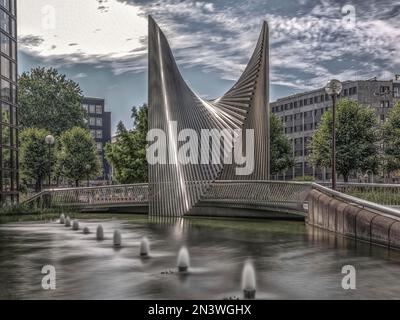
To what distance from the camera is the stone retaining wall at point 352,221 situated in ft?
50.4

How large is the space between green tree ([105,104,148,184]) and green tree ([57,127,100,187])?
16798 millimetres

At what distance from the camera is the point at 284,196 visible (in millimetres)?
27922

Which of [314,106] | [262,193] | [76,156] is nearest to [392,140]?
[262,193]

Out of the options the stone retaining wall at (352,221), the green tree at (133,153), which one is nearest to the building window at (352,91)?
the green tree at (133,153)

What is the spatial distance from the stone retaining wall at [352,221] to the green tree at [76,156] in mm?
50947

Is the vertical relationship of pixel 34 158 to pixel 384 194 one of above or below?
above

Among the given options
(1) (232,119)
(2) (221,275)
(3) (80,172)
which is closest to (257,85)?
(1) (232,119)

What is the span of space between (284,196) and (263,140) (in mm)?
5358

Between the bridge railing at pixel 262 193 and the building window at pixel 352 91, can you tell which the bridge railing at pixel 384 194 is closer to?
the bridge railing at pixel 262 193

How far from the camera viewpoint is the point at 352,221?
18000mm

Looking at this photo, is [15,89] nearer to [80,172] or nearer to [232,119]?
[232,119]

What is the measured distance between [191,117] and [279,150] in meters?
33.0

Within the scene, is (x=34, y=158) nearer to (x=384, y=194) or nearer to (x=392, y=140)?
(x=392, y=140)

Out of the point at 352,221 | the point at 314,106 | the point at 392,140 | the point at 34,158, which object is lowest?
the point at 352,221
